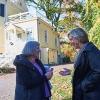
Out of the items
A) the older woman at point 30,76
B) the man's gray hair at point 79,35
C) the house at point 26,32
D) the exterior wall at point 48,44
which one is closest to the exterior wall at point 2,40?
the house at point 26,32

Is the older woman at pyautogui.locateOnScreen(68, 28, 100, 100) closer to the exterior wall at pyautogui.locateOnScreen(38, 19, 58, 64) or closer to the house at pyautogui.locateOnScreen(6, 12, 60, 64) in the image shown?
the house at pyautogui.locateOnScreen(6, 12, 60, 64)

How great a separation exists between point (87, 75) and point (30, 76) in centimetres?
101

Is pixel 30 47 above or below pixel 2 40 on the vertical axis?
below

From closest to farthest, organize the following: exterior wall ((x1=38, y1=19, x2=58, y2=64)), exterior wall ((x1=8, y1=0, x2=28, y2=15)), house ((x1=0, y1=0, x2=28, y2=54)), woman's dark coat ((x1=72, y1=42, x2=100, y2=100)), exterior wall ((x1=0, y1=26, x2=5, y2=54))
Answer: woman's dark coat ((x1=72, y1=42, x2=100, y2=100))
exterior wall ((x1=0, y1=26, x2=5, y2=54))
house ((x1=0, y1=0, x2=28, y2=54))
exterior wall ((x1=38, y1=19, x2=58, y2=64))
exterior wall ((x1=8, y1=0, x2=28, y2=15))

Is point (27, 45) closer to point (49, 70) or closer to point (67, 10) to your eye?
point (49, 70)

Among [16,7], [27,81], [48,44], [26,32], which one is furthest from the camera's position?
[16,7]

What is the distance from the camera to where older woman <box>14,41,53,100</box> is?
563 cm

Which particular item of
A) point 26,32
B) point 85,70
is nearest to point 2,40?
point 26,32

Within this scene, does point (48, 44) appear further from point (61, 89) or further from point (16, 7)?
point (61, 89)

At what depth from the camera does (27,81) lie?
18.4 feet

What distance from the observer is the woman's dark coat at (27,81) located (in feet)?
18.4

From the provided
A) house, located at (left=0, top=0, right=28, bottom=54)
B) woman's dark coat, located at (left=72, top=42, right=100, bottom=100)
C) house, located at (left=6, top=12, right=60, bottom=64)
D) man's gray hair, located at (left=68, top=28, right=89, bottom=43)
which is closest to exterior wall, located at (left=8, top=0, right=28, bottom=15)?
house, located at (left=0, top=0, right=28, bottom=54)

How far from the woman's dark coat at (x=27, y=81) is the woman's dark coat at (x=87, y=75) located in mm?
768

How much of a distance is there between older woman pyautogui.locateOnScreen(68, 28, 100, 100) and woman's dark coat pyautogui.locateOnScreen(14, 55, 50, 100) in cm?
76
